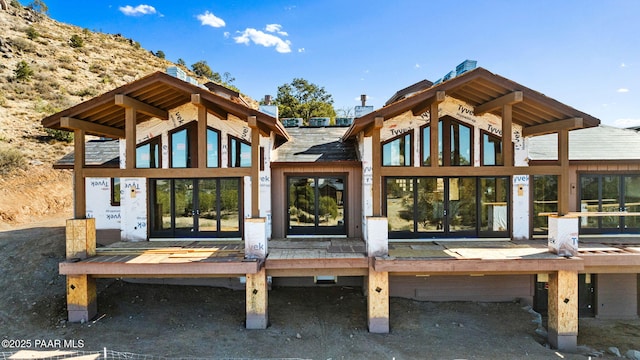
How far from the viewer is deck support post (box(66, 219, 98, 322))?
6.39m

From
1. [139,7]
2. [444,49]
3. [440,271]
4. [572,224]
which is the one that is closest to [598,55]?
[444,49]

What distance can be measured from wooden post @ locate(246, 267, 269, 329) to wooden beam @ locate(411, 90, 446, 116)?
201 inches

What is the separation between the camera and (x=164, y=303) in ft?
24.4

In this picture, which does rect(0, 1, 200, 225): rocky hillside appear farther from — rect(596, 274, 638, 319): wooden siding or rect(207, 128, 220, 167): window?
rect(596, 274, 638, 319): wooden siding

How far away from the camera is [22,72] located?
81.0 ft

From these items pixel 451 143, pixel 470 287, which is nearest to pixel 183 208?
pixel 451 143

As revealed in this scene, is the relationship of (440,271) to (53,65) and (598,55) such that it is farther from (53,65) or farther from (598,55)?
(53,65)

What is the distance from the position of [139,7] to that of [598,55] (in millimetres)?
51377

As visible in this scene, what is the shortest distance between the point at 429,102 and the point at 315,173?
336 cm

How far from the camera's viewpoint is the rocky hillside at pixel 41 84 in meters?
15.9

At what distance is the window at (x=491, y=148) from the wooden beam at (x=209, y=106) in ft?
22.2

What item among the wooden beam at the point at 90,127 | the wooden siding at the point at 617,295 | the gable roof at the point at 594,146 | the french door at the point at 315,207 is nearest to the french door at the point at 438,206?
the french door at the point at 315,207

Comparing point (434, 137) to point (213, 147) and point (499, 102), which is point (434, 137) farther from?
point (213, 147)

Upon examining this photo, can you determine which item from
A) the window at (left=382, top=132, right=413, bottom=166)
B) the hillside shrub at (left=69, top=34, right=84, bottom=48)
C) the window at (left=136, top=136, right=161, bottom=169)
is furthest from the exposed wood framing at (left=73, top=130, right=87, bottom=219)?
the hillside shrub at (left=69, top=34, right=84, bottom=48)
